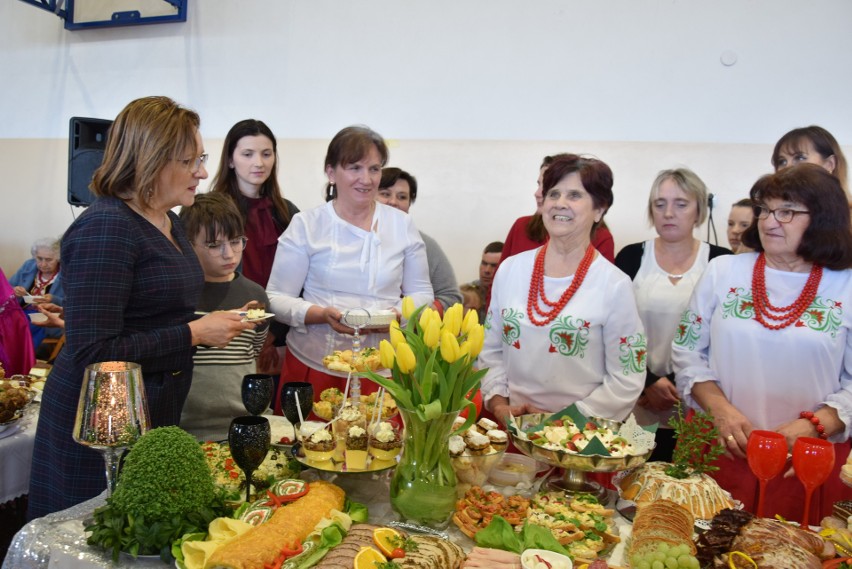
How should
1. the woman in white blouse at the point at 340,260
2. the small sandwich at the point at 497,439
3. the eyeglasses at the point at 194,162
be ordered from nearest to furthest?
the small sandwich at the point at 497,439
the eyeglasses at the point at 194,162
the woman in white blouse at the point at 340,260

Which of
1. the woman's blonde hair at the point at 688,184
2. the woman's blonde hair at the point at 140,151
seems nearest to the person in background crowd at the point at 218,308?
the woman's blonde hair at the point at 140,151

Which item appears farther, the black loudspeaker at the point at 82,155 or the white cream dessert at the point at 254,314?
the black loudspeaker at the point at 82,155

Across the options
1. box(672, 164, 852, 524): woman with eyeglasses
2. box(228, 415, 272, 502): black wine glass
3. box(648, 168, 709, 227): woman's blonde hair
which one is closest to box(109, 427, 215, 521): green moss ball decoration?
box(228, 415, 272, 502): black wine glass

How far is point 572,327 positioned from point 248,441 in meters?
1.17

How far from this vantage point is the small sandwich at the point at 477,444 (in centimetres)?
167

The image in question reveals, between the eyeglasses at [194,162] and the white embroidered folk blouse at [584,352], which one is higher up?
the eyeglasses at [194,162]

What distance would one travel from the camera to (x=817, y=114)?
13.8 feet

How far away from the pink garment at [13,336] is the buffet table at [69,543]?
177 cm

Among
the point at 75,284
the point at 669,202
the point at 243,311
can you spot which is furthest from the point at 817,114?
the point at 75,284

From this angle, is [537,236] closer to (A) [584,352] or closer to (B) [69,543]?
(A) [584,352]

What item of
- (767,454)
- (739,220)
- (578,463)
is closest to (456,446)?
(578,463)

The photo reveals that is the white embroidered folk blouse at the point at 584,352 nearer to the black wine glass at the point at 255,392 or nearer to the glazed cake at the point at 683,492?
the glazed cake at the point at 683,492

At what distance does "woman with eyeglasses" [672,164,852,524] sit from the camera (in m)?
2.03

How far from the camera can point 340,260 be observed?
8.94 feet
